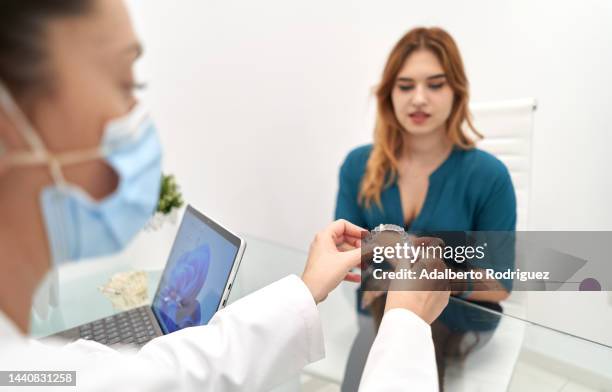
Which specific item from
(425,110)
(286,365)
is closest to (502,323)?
(286,365)

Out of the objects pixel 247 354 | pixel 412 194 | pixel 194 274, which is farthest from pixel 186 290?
pixel 412 194

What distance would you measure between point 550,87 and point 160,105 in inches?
63.3

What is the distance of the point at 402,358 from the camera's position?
60 cm

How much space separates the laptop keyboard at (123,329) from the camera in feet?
2.87

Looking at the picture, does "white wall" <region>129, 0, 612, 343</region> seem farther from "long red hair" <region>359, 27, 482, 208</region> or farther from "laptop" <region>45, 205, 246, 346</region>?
"laptop" <region>45, 205, 246, 346</region>

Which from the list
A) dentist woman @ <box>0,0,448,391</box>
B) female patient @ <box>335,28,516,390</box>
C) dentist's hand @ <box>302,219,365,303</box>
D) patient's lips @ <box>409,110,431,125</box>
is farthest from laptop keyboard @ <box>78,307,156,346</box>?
patient's lips @ <box>409,110,431,125</box>

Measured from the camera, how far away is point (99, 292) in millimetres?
1144

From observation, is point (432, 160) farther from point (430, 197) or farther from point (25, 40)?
point (25, 40)

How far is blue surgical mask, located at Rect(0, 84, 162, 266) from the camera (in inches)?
15.2

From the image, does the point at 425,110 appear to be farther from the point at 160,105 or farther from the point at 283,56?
the point at 160,105

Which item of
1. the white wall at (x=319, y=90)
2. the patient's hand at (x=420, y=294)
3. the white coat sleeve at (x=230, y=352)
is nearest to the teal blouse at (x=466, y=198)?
the white wall at (x=319, y=90)

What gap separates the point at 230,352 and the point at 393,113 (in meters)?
1.06

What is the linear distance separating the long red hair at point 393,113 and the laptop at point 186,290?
69cm

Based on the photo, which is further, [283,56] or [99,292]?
[283,56]
